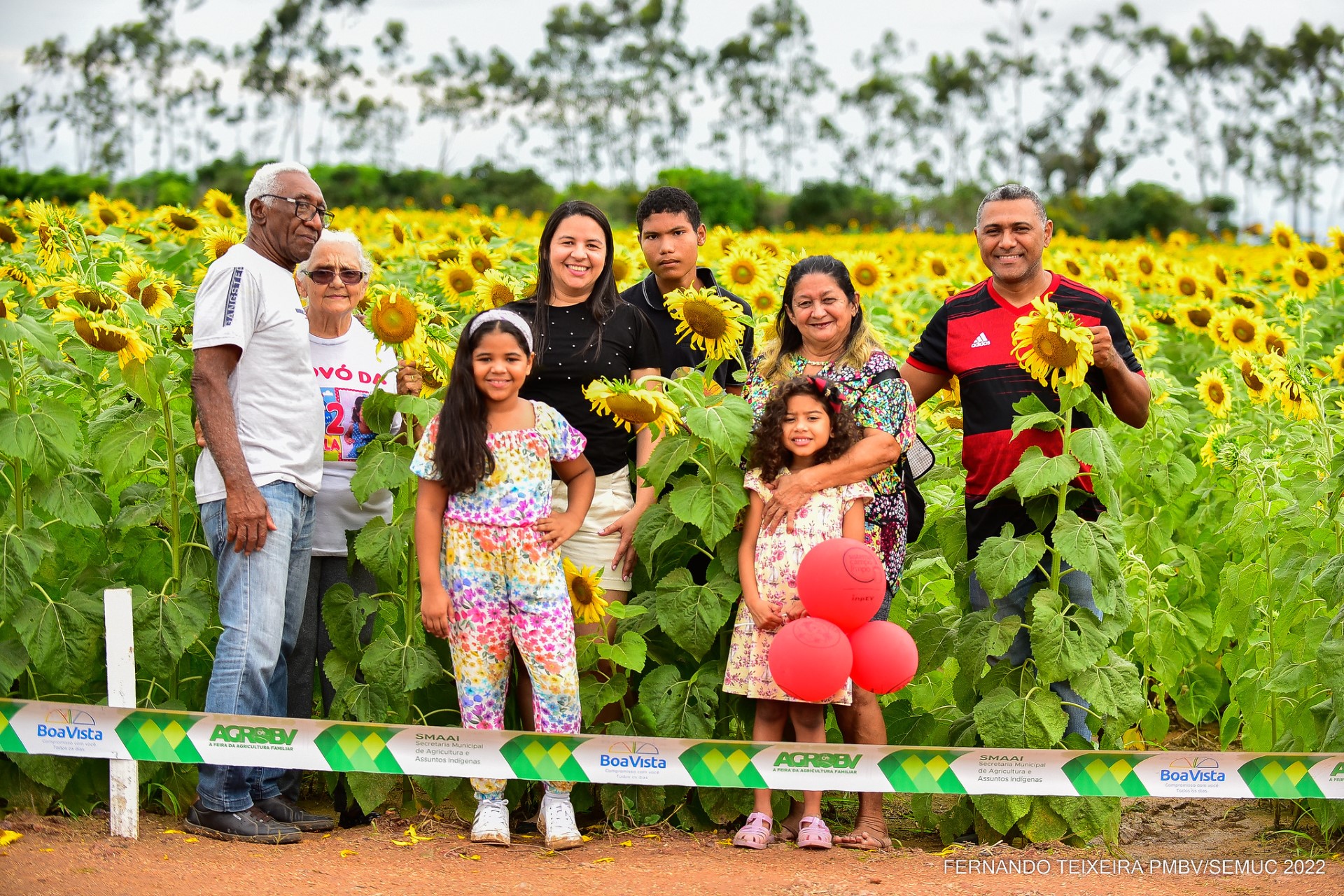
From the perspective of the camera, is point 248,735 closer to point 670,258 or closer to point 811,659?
point 811,659

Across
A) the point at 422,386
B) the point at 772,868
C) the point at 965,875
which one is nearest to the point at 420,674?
the point at 422,386

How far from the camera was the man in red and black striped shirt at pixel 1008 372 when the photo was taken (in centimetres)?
439

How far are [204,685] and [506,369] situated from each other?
5.27 ft

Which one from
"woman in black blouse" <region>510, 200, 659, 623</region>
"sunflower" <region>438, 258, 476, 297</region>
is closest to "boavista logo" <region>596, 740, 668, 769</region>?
"woman in black blouse" <region>510, 200, 659, 623</region>

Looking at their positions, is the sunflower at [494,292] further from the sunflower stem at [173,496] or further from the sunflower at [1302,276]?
the sunflower at [1302,276]

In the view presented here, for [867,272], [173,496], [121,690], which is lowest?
[121,690]

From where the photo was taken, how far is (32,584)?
4355 mm

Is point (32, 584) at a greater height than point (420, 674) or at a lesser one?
greater

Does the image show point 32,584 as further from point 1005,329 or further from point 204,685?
point 1005,329

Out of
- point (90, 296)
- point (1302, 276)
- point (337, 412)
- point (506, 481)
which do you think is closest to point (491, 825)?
point (506, 481)

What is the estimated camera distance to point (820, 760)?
4.12 meters

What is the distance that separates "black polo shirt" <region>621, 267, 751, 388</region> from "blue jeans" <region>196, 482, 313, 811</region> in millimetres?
1387

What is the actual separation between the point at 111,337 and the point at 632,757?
6.63 feet

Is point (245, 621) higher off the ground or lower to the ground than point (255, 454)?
lower
